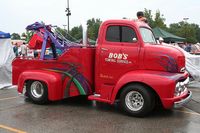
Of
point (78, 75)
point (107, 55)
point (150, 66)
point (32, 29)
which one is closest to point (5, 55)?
point (32, 29)

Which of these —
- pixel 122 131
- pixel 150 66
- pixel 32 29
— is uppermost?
pixel 32 29

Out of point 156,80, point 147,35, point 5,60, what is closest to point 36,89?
point 147,35

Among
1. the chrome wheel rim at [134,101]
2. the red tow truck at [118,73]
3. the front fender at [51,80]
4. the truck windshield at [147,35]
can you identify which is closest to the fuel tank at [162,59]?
the red tow truck at [118,73]

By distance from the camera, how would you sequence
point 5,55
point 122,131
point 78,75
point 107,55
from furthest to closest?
point 5,55 → point 78,75 → point 107,55 → point 122,131

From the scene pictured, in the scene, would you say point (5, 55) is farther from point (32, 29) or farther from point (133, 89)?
point (133, 89)

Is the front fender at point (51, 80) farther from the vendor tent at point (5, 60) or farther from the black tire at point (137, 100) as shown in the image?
the vendor tent at point (5, 60)

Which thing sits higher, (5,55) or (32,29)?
(32,29)

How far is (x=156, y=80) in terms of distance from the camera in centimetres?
712

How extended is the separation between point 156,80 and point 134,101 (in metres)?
0.82

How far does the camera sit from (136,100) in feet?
24.8

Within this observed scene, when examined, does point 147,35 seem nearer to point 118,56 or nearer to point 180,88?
point 118,56

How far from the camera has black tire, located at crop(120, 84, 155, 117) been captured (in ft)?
23.9

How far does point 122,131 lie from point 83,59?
99.5 inches

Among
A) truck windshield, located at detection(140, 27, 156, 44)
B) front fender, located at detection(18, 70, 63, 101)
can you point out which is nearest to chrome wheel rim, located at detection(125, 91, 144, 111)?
truck windshield, located at detection(140, 27, 156, 44)
